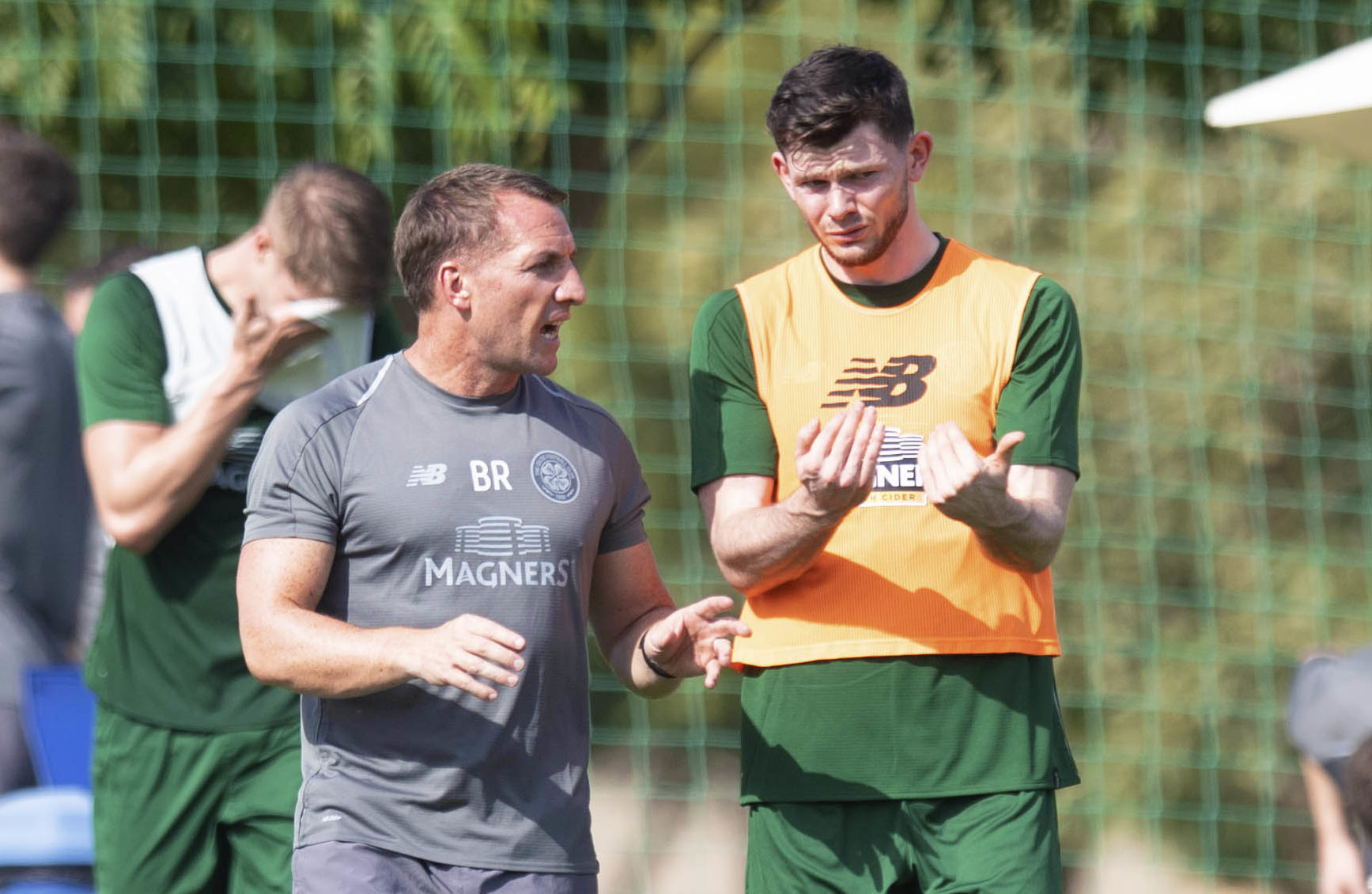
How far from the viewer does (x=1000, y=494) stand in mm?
3033

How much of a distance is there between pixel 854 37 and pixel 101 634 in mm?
4355

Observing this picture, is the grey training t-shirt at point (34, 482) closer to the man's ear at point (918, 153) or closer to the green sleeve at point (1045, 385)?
the man's ear at point (918, 153)

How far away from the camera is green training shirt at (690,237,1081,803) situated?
3240mm

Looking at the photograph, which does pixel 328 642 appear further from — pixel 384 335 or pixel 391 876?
pixel 384 335

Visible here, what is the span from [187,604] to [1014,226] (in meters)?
5.37

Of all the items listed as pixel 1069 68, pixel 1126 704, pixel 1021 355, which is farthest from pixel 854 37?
pixel 1021 355

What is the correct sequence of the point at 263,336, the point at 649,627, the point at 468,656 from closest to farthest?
the point at 468,656, the point at 649,627, the point at 263,336

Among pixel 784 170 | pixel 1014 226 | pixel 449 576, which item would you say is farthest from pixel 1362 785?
pixel 1014 226

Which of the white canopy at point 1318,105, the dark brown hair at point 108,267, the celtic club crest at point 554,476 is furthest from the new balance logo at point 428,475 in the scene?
the white canopy at point 1318,105

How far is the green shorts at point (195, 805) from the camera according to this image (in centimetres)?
369

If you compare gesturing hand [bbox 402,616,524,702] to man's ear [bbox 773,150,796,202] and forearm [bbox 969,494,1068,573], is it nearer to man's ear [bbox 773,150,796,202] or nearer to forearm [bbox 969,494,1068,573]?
forearm [bbox 969,494,1068,573]

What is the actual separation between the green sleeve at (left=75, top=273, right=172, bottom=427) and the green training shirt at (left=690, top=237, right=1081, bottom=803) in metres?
1.10

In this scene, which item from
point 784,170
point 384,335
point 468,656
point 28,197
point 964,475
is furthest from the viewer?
point 28,197

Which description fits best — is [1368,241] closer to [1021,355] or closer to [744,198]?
[744,198]
